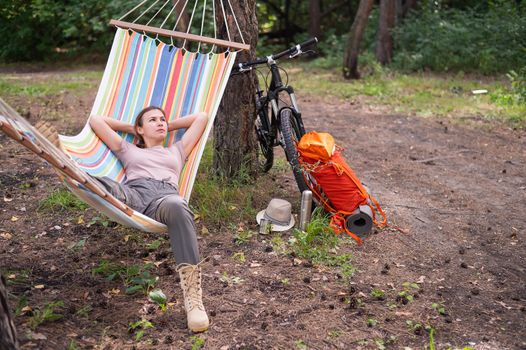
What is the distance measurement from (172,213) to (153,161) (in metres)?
0.62

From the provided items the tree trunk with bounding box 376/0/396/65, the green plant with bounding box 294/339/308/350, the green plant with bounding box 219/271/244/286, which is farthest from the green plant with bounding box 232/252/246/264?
the tree trunk with bounding box 376/0/396/65

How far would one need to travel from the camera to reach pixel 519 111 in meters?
6.51

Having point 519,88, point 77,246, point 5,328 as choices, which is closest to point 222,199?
point 77,246

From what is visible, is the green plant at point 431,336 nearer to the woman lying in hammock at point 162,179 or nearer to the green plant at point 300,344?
the green plant at point 300,344

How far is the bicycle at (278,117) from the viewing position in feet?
11.2

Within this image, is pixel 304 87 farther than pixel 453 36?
No

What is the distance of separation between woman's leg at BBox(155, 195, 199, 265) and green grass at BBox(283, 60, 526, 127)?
4.57 metres

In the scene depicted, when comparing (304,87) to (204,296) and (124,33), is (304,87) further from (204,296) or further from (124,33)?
(204,296)

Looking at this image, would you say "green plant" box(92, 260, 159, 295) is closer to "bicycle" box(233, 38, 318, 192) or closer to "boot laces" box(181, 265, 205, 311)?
"boot laces" box(181, 265, 205, 311)

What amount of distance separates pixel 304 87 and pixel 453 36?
307 cm

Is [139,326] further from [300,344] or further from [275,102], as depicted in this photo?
[275,102]

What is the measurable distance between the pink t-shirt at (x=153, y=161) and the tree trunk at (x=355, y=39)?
5676mm

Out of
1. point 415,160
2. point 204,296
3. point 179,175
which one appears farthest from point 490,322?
point 415,160

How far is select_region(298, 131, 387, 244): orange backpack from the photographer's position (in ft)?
11.1
